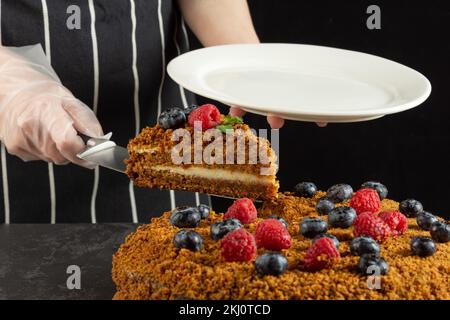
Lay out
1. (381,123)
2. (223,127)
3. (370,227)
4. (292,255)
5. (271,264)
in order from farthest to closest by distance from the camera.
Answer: (381,123), (223,127), (370,227), (292,255), (271,264)

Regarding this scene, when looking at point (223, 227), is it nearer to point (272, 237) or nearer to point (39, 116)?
point (272, 237)

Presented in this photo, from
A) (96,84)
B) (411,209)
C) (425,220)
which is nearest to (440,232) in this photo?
(425,220)

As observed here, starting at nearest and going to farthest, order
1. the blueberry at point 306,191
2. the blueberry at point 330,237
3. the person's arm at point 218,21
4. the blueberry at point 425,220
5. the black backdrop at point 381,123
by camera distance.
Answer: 1. the blueberry at point 330,237
2. the blueberry at point 425,220
3. the blueberry at point 306,191
4. the person's arm at point 218,21
5. the black backdrop at point 381,123

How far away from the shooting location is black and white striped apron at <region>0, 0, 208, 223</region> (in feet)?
9.08

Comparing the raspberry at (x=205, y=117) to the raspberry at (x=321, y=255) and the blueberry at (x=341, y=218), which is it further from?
the raspberry at (x=321, y=255)

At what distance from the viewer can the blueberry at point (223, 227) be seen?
205 centimetres

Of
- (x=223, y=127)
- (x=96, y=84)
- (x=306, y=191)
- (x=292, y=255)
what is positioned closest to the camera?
(x=292, y=255)

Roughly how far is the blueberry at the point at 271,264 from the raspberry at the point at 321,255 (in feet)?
0.22

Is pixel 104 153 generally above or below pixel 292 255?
above

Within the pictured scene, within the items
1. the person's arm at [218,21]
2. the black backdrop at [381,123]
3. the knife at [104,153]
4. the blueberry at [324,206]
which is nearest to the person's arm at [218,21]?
the person's arm at [218,21]

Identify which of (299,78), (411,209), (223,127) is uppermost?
(299,78)

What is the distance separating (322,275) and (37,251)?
1078 millimetres

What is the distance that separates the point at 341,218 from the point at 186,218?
0.42 m

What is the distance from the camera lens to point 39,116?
7.87ft
